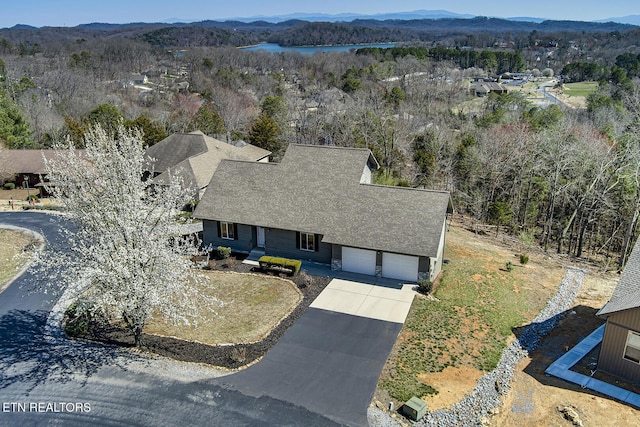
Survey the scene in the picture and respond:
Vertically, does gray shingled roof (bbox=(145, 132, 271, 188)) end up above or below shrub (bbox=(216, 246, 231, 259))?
above

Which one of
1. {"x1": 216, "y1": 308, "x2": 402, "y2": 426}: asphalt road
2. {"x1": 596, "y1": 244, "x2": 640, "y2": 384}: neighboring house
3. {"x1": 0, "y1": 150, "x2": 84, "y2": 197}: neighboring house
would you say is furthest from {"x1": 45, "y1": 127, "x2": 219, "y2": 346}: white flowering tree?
{"x1": 0, "y1": 150, "x2": 84, "y2": 197}: neighboring house

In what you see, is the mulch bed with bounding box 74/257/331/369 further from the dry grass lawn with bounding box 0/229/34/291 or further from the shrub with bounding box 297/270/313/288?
the dry grass lawn with bounding box 0/229/34/291

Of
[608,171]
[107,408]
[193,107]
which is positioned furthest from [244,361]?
[193,107]

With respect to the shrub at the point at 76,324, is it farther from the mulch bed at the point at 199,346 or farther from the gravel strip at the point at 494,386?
the gravel strip at the point at 494,386

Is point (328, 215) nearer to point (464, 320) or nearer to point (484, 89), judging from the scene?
point (464, 320)

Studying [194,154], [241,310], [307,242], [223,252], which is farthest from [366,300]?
[194,154]

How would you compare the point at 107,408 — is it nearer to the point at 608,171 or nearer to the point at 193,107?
the point at 608,171

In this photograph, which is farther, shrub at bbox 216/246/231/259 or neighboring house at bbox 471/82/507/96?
neighboring house at bbox 471/82/507/96
